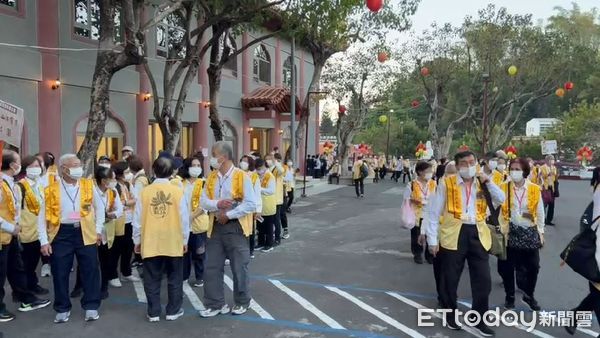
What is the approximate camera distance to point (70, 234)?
5.12m

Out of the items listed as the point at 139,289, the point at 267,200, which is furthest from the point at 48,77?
the point at 139,289

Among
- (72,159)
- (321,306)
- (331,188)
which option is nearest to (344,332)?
(321,306)

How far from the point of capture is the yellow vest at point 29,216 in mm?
5750

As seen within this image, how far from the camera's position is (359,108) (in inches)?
1126

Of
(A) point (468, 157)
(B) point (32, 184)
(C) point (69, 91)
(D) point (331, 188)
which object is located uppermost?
(C) point (69, 91)

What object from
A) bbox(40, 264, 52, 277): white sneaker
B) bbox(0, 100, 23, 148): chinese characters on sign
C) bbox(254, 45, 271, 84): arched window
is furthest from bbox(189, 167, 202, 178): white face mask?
bbox(254, 45, 271, 84): arched window

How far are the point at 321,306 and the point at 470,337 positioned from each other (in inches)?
66.9

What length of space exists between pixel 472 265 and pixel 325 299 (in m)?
1.91

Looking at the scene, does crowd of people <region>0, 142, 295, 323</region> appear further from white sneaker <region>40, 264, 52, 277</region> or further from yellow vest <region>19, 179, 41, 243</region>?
white sneaker <region>40, 264, 52, 277</region>

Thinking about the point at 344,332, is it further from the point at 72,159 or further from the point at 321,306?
the point at 72,159

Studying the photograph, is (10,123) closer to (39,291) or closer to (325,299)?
(39,291)

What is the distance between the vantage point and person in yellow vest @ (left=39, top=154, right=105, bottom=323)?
200 inches

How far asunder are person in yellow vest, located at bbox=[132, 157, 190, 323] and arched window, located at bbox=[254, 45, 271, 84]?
1862cm

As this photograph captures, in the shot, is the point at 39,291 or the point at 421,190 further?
the point at 421,190
